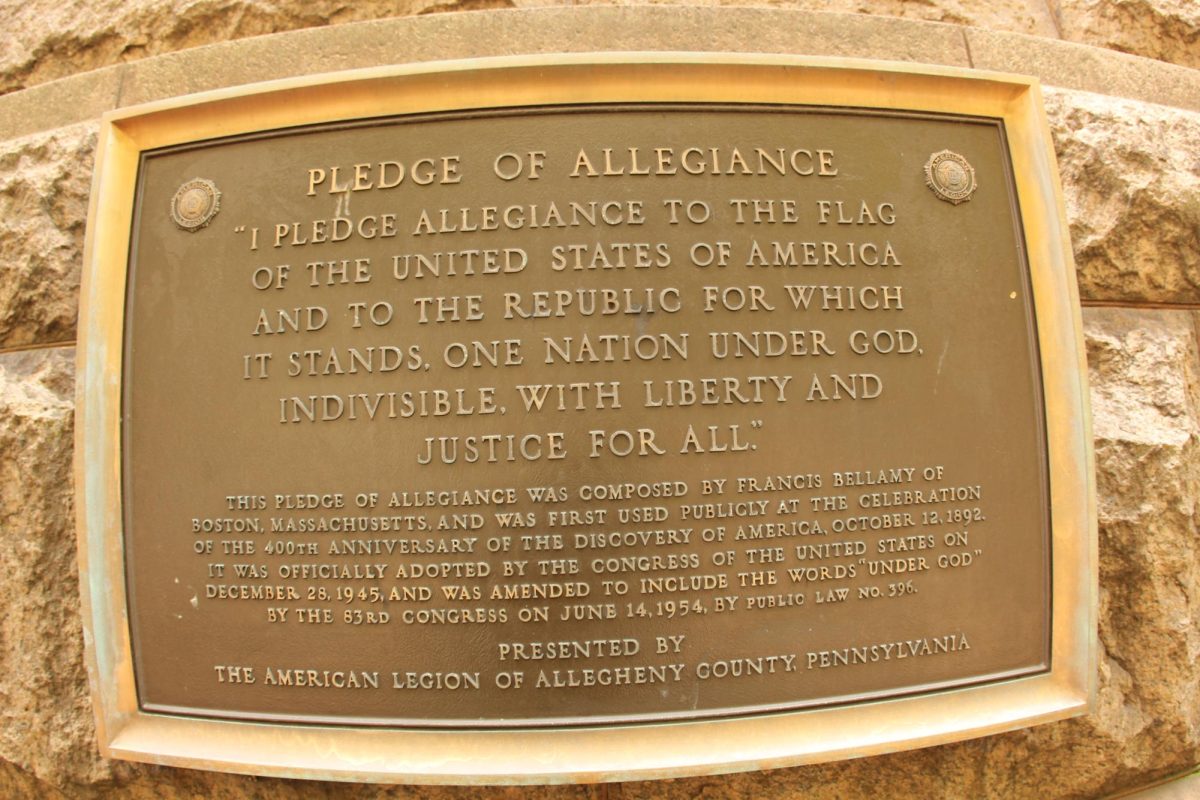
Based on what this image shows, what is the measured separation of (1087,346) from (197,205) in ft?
9.89

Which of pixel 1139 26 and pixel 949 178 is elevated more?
pixel 1139 26

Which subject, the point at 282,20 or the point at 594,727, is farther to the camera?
the point at 282,20

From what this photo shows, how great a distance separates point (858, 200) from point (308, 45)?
1.93 metres

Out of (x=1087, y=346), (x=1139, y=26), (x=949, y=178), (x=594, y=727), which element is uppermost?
(x=1139, y=26)

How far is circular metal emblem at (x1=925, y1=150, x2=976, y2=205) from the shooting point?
252 cm

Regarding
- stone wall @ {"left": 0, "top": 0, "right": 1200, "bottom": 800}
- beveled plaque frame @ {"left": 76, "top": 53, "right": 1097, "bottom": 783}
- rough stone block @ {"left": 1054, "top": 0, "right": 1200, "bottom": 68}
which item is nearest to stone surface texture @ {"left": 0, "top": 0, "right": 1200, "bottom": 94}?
rough stone block @ {"left": 1054, "top": 0, "right": 1200, "bottom": 68}

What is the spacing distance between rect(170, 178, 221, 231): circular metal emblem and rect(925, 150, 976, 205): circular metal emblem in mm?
2299

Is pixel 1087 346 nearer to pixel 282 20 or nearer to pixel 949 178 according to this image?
pixel 949 178

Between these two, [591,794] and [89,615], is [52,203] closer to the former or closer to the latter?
[89,615]

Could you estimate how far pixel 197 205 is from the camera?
2506mm

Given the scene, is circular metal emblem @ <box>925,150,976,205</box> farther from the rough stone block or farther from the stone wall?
the rough stone block

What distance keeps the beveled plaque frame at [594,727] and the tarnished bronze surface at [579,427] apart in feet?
0.18

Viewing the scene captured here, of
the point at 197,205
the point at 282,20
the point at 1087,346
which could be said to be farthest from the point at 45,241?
the point at 1087,346

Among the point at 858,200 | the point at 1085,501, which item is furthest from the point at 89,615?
the point at 1085,501
